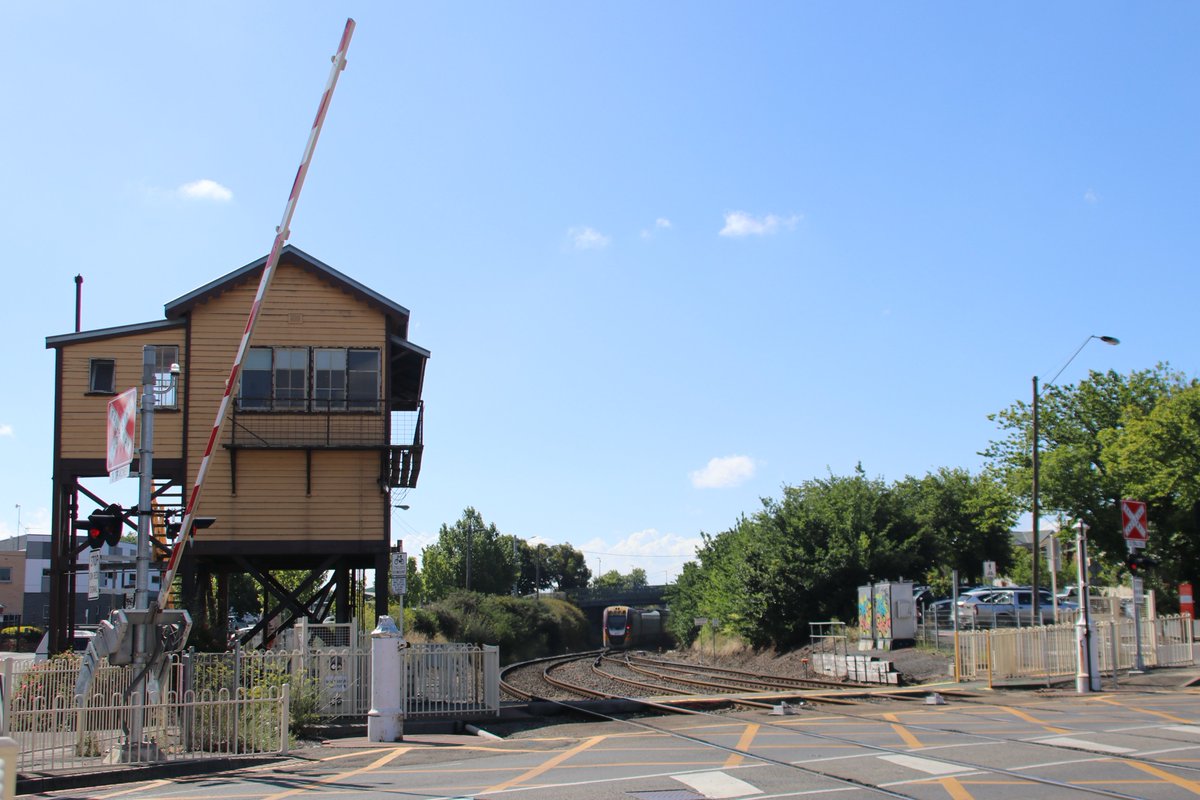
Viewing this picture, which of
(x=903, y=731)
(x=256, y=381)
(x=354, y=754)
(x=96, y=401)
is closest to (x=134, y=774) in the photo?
(x=354, y=754)

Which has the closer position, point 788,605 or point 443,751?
point 443,751

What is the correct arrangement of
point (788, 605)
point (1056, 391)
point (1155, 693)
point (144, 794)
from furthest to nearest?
1. point (1056, 391)
2. point (788, 605)
3. point (1155, 693)
4. point (144, 794)

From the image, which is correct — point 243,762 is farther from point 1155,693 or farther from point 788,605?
point 788,605

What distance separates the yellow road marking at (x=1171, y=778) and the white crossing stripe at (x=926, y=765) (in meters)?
1.81

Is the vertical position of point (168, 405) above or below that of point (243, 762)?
above

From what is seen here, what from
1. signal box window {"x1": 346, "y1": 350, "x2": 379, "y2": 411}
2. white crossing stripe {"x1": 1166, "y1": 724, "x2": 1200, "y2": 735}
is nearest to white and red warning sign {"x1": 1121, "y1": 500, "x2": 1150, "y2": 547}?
white crossing stripe {"x1": 1166, "y1": 724, "x2": 1200, "y2": 735}

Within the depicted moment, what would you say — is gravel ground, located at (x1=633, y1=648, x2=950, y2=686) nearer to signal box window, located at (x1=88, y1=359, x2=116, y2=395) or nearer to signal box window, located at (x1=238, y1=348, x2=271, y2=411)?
signal box window, located at (x1=238, y1=348, x2=271, y2=411)

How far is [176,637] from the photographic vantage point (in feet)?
46.7

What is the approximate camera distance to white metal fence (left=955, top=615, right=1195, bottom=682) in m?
23.0

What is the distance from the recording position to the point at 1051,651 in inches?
927

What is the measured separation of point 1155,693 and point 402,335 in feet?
60.1

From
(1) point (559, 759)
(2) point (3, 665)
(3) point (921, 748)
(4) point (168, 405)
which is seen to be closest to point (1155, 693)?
(3) point (921, 748)

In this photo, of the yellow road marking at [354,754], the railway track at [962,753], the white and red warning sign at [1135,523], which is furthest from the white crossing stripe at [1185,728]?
the yellow road marking at [354,754]

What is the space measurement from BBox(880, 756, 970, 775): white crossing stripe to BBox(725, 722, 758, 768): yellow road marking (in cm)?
165
